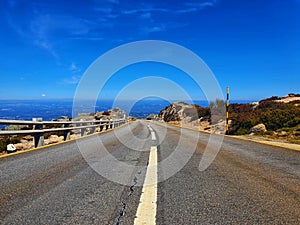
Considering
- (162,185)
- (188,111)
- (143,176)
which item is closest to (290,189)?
(162,185)

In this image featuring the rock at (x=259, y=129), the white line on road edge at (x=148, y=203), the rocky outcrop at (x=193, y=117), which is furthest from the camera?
the rocky outcrop at (x=193, y=117)

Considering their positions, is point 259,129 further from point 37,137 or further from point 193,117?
point 193,117

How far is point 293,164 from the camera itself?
245 inches

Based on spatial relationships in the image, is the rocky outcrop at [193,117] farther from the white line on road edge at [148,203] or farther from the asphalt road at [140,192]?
the white line on road edge at [148,203]

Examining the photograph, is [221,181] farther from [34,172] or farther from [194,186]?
[34,172]

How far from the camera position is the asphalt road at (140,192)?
9.52 feet

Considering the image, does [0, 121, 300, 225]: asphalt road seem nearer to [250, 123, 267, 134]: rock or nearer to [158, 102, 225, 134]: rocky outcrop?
[250, 123, 267, 134]: rock

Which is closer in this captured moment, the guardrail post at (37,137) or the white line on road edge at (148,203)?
the white line on road edge at (148,203)

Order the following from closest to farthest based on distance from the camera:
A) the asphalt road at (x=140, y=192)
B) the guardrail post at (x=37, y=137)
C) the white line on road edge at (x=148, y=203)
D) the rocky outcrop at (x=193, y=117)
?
the white line on road edge at (x=148, y=203) < the asphalt road at (x=140, y=192) < the guardrail post at (x=37, y=137) < the rocky outcrop at (x=193, y=117)

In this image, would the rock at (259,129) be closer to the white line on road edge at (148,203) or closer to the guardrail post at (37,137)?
the guardrail post at (37,137)

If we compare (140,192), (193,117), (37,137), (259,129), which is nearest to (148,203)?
(140,192)

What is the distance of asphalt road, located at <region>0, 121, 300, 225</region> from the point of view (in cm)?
290

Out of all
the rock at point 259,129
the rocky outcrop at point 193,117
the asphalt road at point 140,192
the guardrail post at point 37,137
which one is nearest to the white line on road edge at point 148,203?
the asphalt road at point 140,192

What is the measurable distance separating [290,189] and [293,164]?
8.19 feet
